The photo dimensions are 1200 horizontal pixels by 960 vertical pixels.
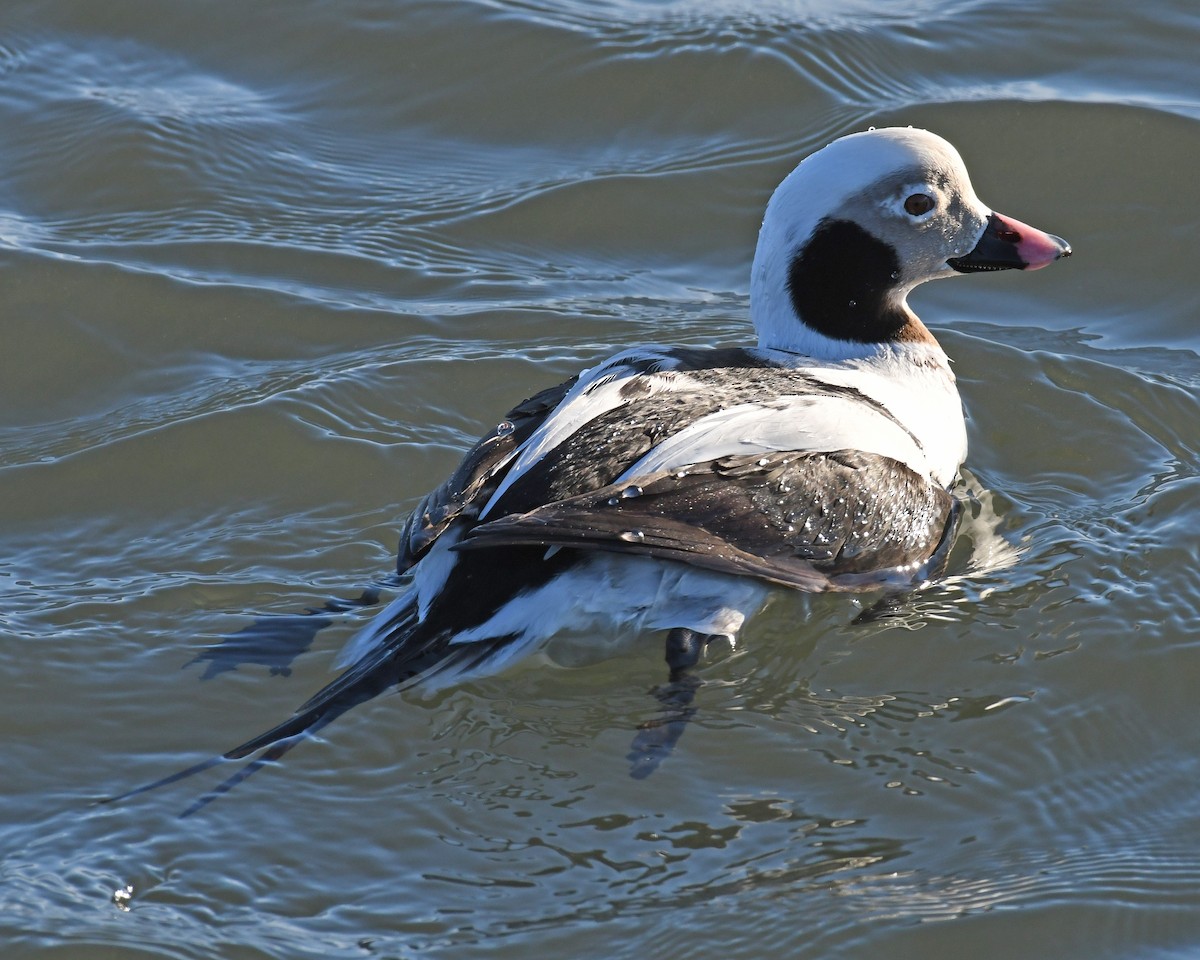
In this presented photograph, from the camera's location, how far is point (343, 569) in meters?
5.43

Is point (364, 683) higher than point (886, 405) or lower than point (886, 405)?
lower

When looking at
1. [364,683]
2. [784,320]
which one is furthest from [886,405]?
[364,683]

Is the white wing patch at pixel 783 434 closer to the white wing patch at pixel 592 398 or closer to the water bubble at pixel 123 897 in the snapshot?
the white wing patch at pixel 592 398

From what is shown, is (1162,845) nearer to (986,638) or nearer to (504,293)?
(986,638)

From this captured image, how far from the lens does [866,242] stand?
219 inches

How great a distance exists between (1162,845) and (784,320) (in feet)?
7.01

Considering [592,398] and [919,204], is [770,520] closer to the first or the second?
[592,398]

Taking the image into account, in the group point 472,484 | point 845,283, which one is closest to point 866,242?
point 845,283

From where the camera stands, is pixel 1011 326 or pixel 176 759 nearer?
pixel 176 759

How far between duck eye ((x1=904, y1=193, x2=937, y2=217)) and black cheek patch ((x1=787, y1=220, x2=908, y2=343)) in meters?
0.14

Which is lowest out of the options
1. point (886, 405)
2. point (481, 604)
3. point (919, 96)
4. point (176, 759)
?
point (176, 759)

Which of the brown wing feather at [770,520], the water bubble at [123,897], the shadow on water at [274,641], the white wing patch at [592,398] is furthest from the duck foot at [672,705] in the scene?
the water bubble at [123,897]

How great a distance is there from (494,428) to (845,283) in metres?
1.35

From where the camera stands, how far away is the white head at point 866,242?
5496mm
